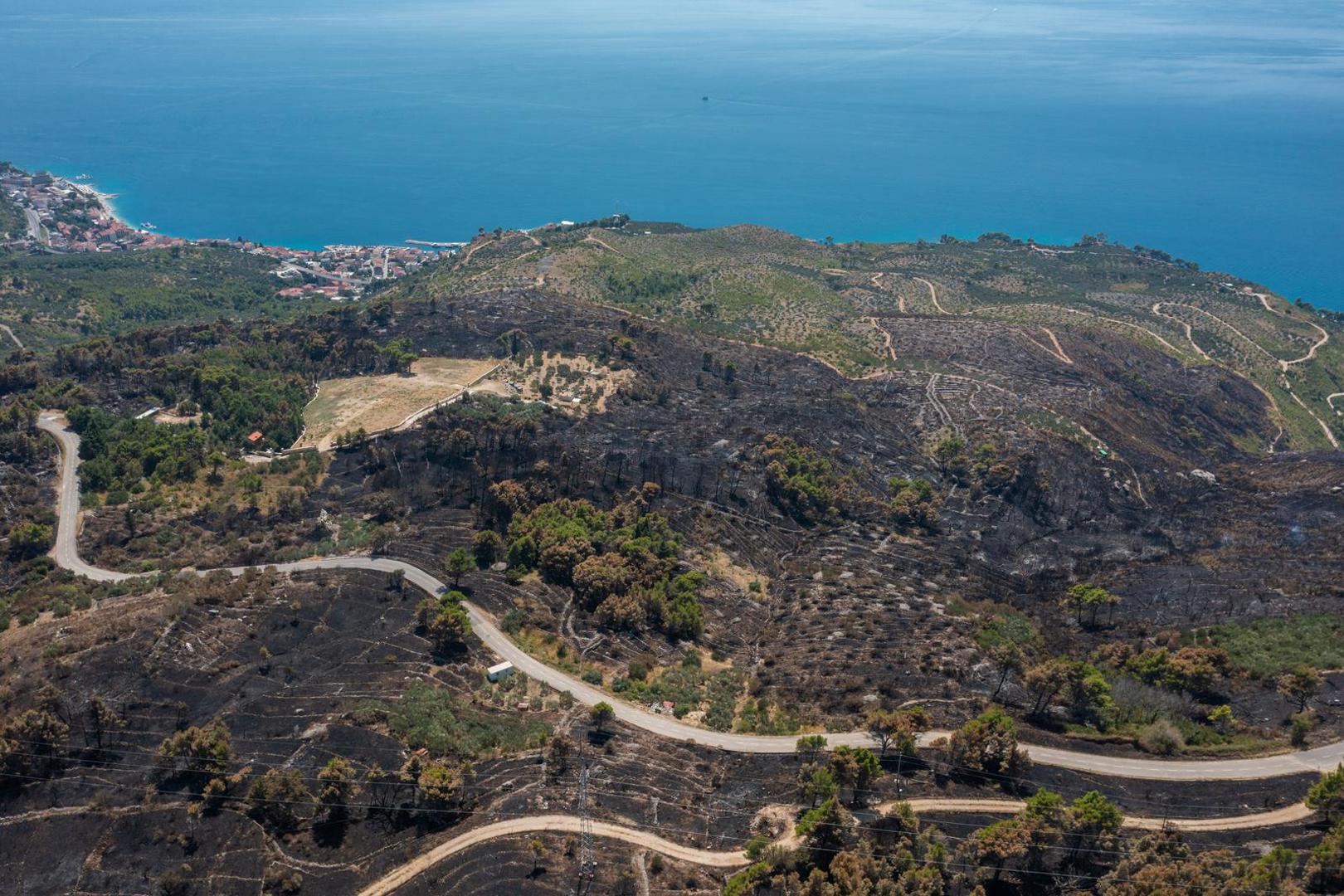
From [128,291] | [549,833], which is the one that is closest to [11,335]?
[128,291]

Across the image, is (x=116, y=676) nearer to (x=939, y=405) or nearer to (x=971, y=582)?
(x=971, y=582)

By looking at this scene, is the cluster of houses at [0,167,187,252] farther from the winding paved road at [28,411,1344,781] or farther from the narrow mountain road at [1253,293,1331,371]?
the narrow mountain road at [1253,293,1331,371]

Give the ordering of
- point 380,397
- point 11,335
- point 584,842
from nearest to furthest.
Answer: point 584,842 < point 380,397 < point 11,335

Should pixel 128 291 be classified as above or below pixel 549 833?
above

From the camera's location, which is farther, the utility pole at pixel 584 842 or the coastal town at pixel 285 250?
the coastal town at pixel 285 250

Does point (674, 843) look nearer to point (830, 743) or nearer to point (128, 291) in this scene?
point (830, 743)

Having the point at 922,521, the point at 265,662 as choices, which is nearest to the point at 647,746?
the point at 265,662

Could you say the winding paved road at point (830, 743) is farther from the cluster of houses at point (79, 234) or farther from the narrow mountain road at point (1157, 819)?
the cluster of houses at point (79, 234)

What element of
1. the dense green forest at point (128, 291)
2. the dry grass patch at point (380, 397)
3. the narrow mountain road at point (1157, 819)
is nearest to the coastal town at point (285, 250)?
the dense green forest at point (128, 291)
